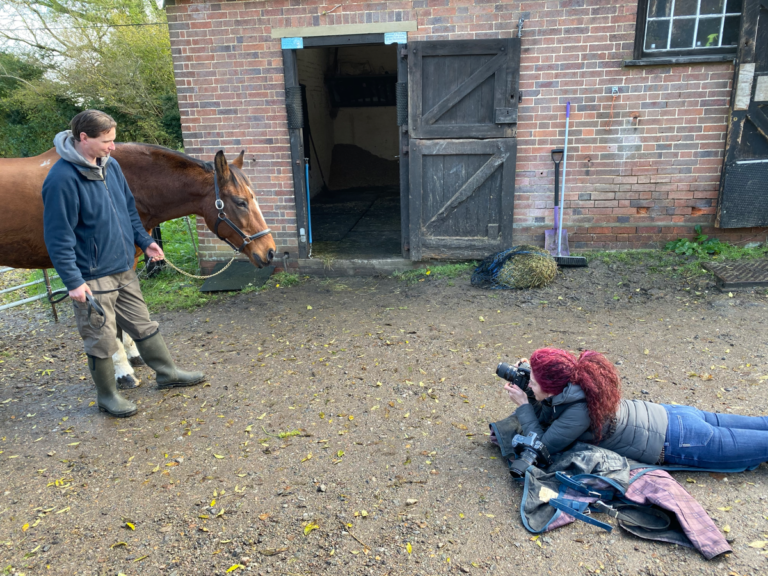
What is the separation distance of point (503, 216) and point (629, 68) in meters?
2.15

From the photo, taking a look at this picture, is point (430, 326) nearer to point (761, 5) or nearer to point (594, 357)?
point (594, 357)

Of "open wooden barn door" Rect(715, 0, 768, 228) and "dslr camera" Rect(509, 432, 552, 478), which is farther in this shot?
"open wooden barn door" Rect(715, 0, 768, 228)

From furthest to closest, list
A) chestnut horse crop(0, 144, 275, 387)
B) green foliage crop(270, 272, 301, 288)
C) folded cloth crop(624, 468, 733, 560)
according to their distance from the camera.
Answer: green foliage crop(270, 272, 301, 288)
chestnut horse crop(0, 144, 275, 387)
folded cloth crop(624, 468, 733, 560)

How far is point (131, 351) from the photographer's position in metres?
4.85

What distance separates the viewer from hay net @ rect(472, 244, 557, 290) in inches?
247

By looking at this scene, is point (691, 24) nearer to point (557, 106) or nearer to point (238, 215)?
point (557, 106)

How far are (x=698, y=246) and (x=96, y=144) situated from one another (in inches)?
254

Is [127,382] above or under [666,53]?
under

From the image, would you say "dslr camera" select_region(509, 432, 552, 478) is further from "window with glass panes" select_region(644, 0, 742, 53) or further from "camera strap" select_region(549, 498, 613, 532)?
"window with glass panes" select_region(644, 0, 742, 53)

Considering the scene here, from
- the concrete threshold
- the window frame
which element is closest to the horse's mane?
the concrete threshold

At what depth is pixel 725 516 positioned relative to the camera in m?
2.79

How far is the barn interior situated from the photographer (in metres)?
7.23

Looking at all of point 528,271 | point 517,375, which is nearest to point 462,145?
point 528,271

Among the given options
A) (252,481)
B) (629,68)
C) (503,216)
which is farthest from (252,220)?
(629,68)
